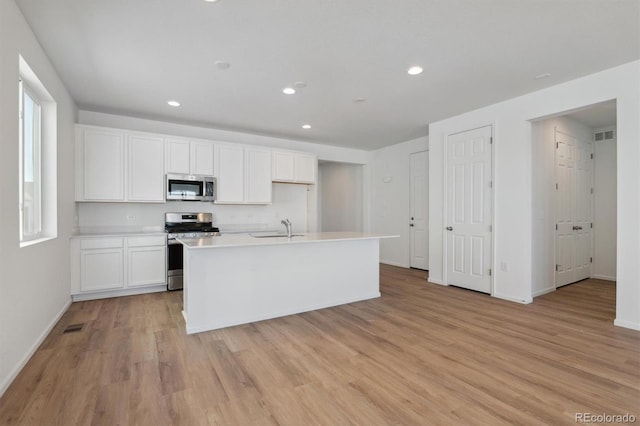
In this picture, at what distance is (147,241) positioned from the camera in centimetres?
433

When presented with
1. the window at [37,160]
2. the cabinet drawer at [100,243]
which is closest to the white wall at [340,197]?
the cabinet drawer at [100,243]

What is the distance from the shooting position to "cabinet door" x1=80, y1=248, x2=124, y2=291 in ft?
13.0

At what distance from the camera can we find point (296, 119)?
15.6ft

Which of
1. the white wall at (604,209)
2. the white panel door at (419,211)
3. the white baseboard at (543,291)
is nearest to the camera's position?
the white baseboard at (543,291)

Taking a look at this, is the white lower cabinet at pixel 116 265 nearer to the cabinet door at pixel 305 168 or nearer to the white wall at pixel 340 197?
the cabinet door at pixel 305 168

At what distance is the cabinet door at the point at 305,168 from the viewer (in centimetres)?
575

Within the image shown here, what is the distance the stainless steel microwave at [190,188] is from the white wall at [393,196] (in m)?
3.76

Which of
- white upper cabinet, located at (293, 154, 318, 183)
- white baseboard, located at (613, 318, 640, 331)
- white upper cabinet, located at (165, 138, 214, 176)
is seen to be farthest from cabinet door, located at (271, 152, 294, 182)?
white baseboard, located at (613, 318, 640, 331)

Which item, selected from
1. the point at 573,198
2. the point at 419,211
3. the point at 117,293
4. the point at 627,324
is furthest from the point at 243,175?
the point at 573,198

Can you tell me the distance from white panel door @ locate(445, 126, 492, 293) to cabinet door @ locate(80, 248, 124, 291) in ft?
15.9

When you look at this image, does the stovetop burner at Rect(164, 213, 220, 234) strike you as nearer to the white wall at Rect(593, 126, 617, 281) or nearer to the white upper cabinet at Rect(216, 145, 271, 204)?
the white upper cabinet at Rect(216, 145, 271, 204)

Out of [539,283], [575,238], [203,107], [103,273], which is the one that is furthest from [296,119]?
[575,238]

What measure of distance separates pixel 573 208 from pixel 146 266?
6737 mm
